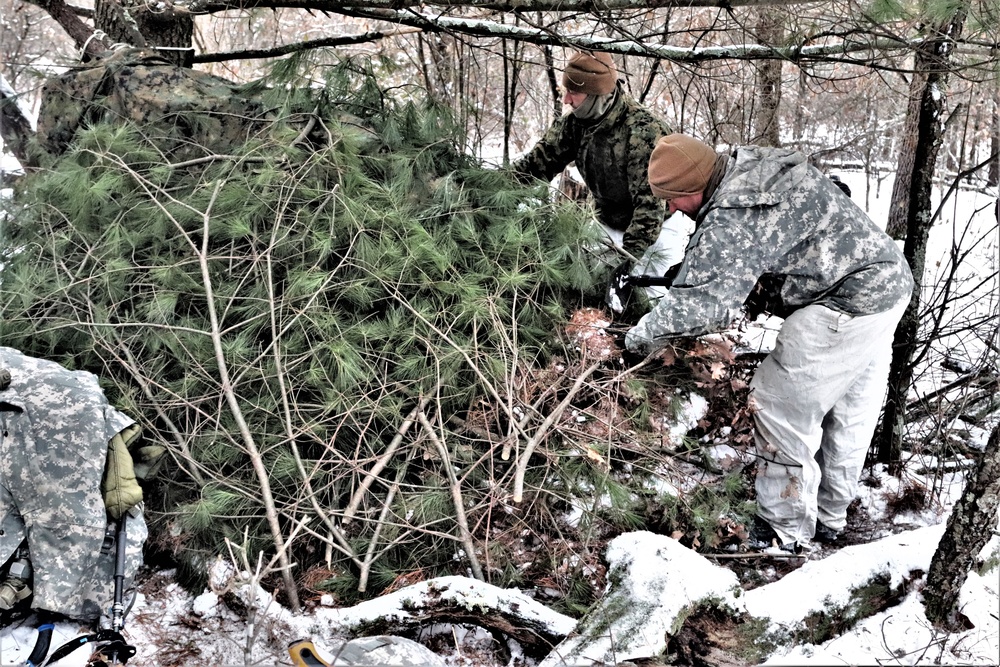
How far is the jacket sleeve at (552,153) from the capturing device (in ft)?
14.7

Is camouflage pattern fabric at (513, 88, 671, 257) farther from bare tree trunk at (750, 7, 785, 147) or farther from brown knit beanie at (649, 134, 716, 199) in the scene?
brown knit beanie at (649, 134, 716, 199)

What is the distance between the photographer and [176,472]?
3.08m

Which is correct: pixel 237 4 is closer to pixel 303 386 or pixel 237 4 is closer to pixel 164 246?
pixel 164 246

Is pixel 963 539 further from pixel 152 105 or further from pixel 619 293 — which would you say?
pixel 152 105

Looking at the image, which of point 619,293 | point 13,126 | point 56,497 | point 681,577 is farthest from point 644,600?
point 13,126

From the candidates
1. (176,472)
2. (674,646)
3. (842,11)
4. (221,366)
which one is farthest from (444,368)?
(842,11)

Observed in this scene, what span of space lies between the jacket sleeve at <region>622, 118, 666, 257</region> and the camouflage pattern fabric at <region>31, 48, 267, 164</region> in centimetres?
201

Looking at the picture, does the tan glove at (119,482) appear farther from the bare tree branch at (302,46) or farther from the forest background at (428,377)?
the bare tree branch at (302,46)

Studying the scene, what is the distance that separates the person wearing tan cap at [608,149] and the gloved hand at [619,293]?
0.99 ft

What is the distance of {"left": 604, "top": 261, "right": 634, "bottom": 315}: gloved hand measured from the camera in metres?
3.68

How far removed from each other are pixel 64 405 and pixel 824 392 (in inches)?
114

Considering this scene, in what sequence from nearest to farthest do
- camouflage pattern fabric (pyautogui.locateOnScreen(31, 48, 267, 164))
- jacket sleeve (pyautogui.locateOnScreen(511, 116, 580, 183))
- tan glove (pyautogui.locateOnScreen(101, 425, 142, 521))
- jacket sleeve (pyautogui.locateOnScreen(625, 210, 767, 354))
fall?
tan glove (pyautogui.locateOnScreen(101, 425, 142, 521)) < jacket sleeve (pyautogui.locateOnScreen(625, 210, 767, 354)) < camouflage pattern fabric (pyautogui.locateOnScreen(31, 48, 267, 164)) < jacket sleeve (pyautogui.locateOnScreen(511, 116, 580, 183))

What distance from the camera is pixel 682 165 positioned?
300 cm

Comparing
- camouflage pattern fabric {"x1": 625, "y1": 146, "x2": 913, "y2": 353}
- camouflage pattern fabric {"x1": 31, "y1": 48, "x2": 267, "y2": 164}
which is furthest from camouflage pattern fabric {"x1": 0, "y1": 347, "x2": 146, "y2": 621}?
camouflage pattern fabric {"x1": 625, "y1": 146, "x2": 913, "y2": 353}
